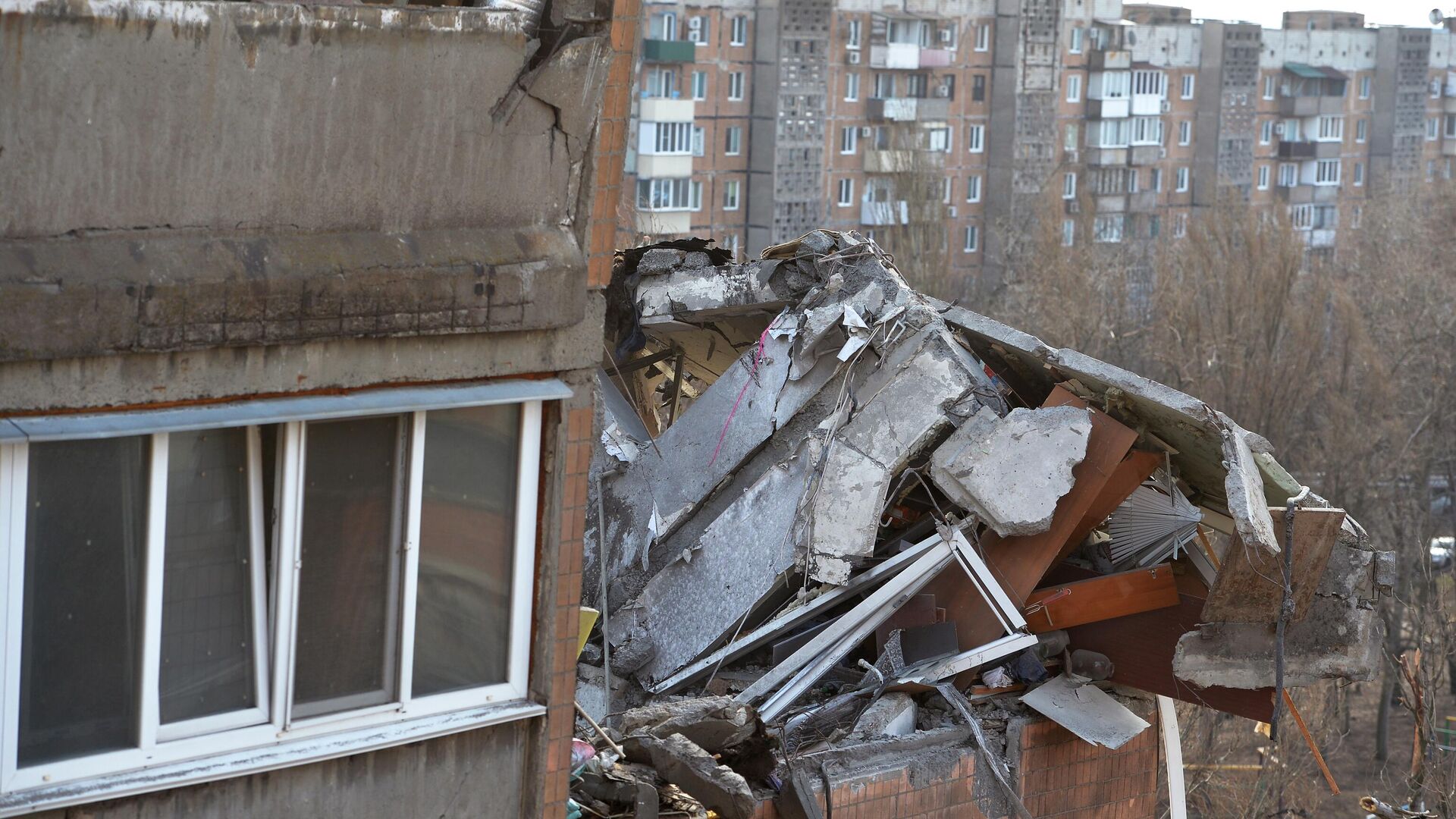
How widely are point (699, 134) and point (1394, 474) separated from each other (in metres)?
18.8

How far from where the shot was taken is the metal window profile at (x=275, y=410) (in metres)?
3.58

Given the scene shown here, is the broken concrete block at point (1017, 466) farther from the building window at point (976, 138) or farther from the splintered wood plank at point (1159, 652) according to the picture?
the building window at point (976, 138)

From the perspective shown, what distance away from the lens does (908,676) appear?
710 centimetres

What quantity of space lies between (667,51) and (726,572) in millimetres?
29719

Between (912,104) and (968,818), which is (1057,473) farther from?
(912,104)

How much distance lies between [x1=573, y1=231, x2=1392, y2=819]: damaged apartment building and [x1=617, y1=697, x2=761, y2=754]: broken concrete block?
1 cm

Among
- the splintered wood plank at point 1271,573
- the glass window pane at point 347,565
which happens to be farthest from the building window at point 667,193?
the glass window pane at point 347,565

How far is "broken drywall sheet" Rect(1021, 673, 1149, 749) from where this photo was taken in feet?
23.0

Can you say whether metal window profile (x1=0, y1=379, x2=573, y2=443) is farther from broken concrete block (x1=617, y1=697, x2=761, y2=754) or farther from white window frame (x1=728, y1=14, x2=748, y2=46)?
white window frame (x1=728, y1=14, x2=748, y2=46)

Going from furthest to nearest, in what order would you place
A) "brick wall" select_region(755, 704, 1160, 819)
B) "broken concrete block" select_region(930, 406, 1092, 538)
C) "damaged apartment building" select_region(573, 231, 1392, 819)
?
1. "broken concrete block" select_region(930, 406, 1092, 538)
2. "damaged apartment building" select_region(573, 231, 1392, 819)
3. "brick wall" select_region(755, 704, 1160, 819)

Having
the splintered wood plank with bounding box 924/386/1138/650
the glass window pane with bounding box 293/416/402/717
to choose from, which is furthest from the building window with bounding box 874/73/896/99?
the glass window pane with bounding box 293/416/402/717

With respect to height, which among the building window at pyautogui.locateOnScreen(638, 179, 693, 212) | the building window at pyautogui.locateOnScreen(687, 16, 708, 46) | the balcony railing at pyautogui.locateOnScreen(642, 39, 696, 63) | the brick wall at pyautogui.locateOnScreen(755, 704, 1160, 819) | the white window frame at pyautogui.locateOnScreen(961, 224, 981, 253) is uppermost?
the building window at pyautogui.locateOnScreen(687, 16, 708, 46)

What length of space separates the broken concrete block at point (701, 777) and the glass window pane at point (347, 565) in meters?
2.00

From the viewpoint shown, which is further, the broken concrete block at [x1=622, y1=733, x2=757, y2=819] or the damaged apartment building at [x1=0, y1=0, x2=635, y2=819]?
the broken concrete block at [x1=622, y1=733, x2=757, y2=819]
